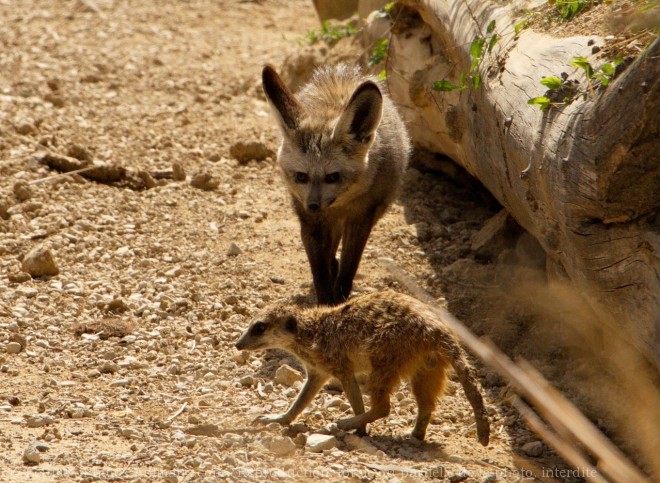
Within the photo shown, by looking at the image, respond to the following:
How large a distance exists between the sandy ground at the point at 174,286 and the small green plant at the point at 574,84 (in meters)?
1.94

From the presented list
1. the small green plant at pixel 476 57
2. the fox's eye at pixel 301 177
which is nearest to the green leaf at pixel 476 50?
the small green plant at pixel 476 57

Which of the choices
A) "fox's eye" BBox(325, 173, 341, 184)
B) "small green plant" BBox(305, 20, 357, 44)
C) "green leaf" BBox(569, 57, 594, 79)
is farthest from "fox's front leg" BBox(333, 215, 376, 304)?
"small green plant" BBox(305, 20, 357, 44)

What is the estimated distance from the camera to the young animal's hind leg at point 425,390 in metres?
4.79

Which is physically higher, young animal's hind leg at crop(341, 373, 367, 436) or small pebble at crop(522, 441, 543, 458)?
young animal's hind leg at crop(341, 373, 367, 436)

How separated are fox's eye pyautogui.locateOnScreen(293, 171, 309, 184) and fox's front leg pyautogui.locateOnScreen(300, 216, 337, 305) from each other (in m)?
0.29

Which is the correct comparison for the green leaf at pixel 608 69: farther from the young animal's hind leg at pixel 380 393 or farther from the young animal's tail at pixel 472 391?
the young animal's hind leg at pixel 380 393

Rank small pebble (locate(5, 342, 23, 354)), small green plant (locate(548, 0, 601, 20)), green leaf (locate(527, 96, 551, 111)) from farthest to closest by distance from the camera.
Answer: small pebble (locate(5, 342, 23, 354)) → small green plant (locate(548, 0, 601, 20)) → green leaf (locate(527, 96, 551, 111))

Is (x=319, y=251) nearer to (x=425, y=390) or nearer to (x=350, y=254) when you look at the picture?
(x=350, y=254)

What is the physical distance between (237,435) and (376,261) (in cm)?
287

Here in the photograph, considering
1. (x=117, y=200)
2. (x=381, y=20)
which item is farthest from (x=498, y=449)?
(x=381, y=20)

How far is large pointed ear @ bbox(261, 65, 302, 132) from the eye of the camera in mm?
6631

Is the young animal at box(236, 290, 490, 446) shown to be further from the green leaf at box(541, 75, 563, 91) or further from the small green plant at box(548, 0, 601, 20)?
the small green plant at box(548, 0, 601, 20)

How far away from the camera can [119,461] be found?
4246mm

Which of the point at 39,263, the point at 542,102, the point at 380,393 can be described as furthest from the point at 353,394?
the point at 39,263
